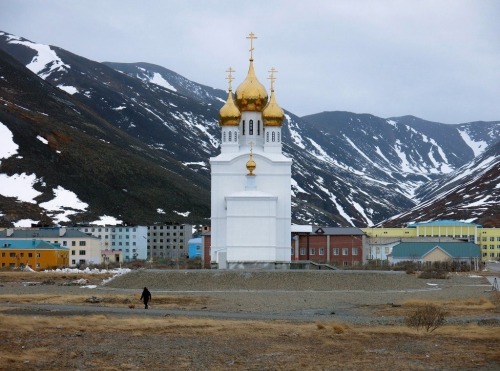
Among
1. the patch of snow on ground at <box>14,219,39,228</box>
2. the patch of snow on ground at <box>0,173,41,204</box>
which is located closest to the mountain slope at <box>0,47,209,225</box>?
the patch of snow on ground at <box>0,173,41,204</box>

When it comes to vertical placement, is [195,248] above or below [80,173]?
below

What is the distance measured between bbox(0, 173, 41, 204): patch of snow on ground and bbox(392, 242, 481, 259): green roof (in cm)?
6591

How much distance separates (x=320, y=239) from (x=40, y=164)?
8051 centimetres

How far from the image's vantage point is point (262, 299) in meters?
42.2

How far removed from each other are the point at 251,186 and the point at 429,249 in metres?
36.4

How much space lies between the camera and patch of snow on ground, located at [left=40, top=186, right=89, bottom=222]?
432 ft

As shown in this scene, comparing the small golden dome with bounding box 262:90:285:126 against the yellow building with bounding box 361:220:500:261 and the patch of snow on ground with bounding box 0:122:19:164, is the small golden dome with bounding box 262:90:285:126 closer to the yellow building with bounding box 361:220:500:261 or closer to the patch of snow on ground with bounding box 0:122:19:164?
the yellow building with bounding box 361:220:500:261

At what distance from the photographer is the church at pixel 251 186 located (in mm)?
Answer: 59844

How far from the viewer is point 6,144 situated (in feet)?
496

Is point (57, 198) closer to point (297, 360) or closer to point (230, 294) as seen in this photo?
point (230, 294)

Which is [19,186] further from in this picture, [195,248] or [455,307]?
[455,307]

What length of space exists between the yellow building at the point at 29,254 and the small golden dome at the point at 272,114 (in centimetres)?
3468

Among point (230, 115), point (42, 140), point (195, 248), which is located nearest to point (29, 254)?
point (195, 248)

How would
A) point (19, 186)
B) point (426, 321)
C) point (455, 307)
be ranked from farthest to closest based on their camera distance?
point (19, 186) → point (455, 307) → point (426, 321)
